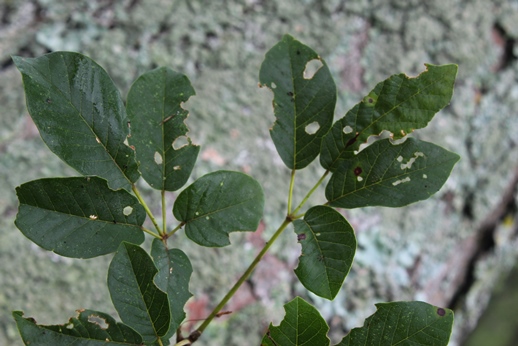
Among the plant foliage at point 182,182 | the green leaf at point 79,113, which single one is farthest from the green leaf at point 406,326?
the green leaf at point 79,113

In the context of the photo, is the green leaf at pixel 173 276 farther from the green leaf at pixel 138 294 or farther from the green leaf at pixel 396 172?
the green leaf at pixel 396 172

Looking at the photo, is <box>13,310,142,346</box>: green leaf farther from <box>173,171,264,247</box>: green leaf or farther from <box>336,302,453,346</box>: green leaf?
<box>336,302,453,346</box>: green leaf

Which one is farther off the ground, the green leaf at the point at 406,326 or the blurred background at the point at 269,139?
the blurred background at the point at 269,139

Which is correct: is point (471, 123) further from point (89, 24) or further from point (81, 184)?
point (81, 184)

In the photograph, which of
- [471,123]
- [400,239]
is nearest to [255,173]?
[400,239]

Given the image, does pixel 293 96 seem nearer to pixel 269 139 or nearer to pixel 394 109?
pixel 394 109

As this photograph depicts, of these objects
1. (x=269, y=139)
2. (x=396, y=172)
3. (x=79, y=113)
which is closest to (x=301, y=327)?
(x=396, y=172)
